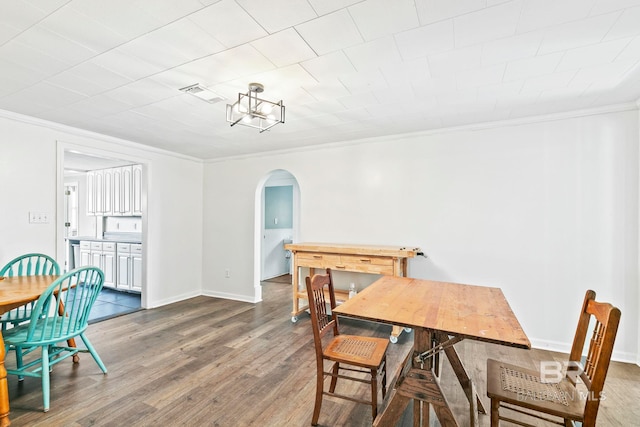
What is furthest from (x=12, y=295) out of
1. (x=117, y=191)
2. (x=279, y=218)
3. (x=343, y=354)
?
(x=279, y=218)

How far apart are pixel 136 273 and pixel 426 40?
16.9 feet

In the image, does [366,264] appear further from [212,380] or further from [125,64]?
[125,64]

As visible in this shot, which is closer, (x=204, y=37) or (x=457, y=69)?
(x=204, y=37)

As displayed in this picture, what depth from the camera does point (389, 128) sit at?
11.5 ft

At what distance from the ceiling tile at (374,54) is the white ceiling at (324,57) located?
12mm

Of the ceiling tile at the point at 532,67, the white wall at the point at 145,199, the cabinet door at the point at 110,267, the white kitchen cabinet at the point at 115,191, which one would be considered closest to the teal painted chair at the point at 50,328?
the white wall at the point at 145,199

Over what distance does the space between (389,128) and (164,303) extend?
400 cm

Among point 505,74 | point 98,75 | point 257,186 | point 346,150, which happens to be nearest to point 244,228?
point 257,186

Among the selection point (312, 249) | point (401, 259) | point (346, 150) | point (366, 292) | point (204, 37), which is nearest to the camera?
point (204, 37)

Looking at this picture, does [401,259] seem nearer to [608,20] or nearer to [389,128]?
[389,128]

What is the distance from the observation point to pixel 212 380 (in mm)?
2447

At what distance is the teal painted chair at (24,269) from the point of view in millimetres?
2612

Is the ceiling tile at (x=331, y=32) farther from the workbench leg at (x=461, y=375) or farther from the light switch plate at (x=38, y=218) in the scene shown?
the light switch plate at (x=38, y=218)

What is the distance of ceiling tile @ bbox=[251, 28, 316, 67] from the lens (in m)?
1.74
